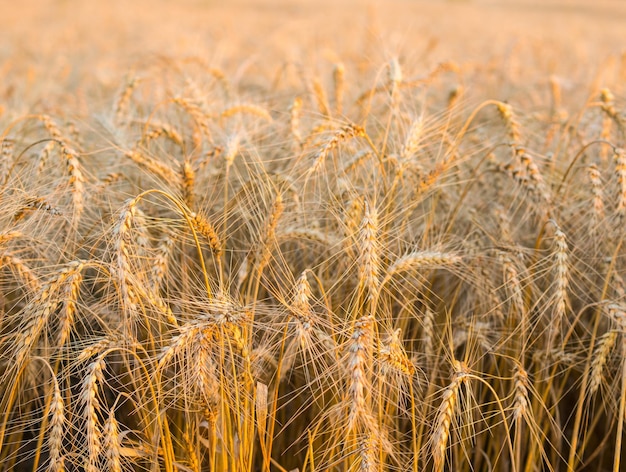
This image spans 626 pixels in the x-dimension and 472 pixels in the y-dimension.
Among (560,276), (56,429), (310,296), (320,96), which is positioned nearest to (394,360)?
(310,296)

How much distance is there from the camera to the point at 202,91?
269 cm

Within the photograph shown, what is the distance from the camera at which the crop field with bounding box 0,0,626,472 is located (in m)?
1.41

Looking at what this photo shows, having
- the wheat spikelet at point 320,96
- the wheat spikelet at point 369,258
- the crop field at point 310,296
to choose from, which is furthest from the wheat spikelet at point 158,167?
the wheat spikelet at point 320,96

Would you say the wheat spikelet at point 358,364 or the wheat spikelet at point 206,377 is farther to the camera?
Result: the wheat spikelet at point 206,377

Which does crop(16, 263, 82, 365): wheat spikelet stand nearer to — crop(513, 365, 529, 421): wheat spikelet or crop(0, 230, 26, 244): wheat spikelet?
crop(0, 230, 26, 244): wheat spikelet

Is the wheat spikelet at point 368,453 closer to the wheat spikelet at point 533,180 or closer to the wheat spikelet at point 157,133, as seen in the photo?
the wheat spikelet at point 533,180

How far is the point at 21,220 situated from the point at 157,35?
546cm

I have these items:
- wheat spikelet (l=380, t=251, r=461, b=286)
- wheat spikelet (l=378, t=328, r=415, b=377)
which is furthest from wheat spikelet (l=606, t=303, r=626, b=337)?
wheat spikelet (l=378, t=328, r=415, b=377)

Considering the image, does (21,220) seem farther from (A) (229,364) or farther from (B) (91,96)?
(B) (91,96)

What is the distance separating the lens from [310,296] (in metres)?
1.58

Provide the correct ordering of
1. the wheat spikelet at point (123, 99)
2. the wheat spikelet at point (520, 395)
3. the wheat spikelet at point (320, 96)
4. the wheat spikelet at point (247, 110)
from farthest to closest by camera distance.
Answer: the wheat spikelet at point (123, 99) → the wheat spikelet at point (320, 96) → the wheat spikelet at point (247, 110) → the wheat spikelet at point (520, 395)

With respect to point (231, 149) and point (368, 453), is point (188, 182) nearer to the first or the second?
point (231, 149)

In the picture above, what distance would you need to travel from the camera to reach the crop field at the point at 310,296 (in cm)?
141

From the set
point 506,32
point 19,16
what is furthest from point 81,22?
point 506,32
